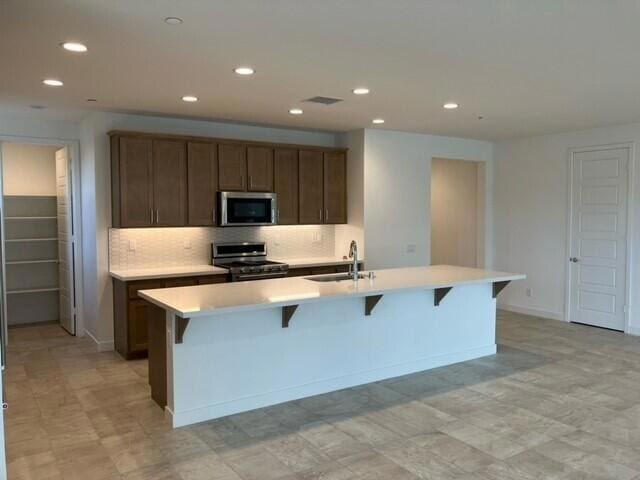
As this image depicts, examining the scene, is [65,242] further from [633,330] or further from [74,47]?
[633,330]

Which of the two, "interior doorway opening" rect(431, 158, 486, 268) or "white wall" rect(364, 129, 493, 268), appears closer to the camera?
"white wall" rect(364, 129, 493, 268)

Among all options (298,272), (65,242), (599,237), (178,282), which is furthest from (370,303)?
(65,242)

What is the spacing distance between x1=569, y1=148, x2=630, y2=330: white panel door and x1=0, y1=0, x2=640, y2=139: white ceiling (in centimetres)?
122

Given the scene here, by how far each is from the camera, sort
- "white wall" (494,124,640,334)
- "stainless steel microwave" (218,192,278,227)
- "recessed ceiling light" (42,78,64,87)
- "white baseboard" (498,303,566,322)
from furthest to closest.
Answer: "white baseboard" (498,303,566,322) → "white wall" (494,124,640,334) → "stainless steel microwave" (218,192,278,227) → "recessed ceiling light" (42,78,64,87)

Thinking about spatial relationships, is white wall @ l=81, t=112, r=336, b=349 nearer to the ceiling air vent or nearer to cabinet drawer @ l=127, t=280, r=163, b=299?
cabinet drawer @ l=127, t=280, r=163, b=299

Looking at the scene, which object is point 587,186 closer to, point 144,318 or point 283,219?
point 283,219

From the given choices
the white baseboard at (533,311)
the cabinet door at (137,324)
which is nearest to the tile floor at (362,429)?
the cabinet door at (137,324)

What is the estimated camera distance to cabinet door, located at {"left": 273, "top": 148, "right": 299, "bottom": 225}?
6.26 meters

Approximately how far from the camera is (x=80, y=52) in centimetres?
334

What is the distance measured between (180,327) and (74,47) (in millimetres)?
1902

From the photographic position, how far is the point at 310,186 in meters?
6.54

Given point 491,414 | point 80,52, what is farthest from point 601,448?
point 80,52

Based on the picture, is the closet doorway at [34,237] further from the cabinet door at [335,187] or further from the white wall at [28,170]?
the cabinet door at [335,187]

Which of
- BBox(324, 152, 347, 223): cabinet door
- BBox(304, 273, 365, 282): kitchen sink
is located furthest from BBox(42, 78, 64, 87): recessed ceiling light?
BBox(324, 152, 347, 223): cabinet door
